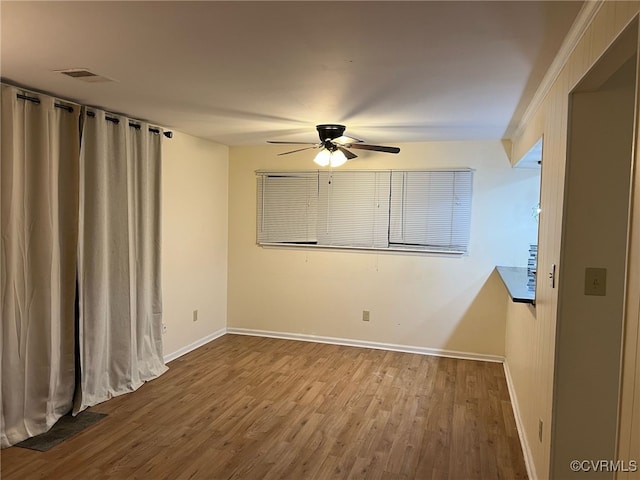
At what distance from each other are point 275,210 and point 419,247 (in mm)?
1757

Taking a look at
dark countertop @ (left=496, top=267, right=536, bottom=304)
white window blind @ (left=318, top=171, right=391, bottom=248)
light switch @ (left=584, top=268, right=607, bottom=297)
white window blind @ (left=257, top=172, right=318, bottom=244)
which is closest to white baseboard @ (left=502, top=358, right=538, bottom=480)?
dark countertop @ (left=496, top=267, right=536, bottom=304)

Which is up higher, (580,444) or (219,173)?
(219,173)

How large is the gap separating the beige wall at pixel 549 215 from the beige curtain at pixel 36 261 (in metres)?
3.13

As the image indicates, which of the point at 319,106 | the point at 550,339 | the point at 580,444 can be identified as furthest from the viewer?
the point at 319,106

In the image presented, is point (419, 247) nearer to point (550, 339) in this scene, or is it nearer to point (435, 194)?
point (435, 194)

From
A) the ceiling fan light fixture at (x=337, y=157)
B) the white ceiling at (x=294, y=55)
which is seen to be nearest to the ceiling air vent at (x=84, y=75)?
the white ceiling at (x=294, y=55)

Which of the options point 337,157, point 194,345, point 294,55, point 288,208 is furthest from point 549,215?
point 194,345

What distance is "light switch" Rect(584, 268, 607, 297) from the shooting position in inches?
77.6

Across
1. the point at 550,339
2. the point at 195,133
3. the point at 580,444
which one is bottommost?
the point at 580,444

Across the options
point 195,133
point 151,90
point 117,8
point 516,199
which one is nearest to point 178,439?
point 151,90

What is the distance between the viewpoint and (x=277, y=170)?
5340 mm

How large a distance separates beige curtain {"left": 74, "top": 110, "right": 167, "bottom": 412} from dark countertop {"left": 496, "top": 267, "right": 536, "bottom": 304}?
304 cm

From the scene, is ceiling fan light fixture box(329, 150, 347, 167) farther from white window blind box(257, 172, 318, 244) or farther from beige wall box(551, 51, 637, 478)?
beige wall box(551, 51, 637, 478)

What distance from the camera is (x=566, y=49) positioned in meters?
2.02
